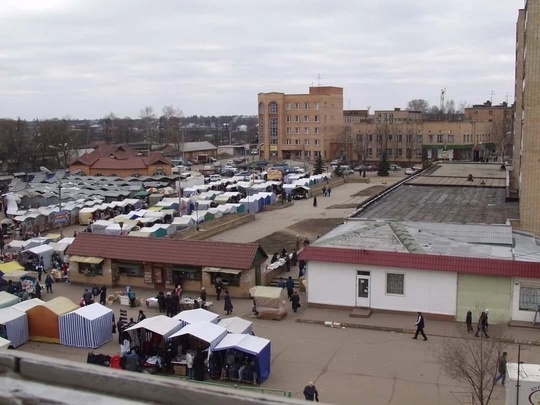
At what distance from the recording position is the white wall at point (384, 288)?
60.1 ft

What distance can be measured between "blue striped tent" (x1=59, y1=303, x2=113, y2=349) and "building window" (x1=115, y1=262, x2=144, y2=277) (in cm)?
606

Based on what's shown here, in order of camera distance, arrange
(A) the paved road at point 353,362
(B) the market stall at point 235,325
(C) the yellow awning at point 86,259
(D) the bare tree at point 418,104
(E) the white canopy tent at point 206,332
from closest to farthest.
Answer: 1. (A) the paved road at point 353,362
2. (E) the white canopy tent at point 206,332
3. (B) the market stall at point 235,325
4. (C) the yellow awning at point 86,259
5. (D) the bare tree at point 418,104

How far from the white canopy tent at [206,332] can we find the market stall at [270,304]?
12.4 feet

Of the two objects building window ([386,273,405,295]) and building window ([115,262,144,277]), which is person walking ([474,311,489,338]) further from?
building window ([115,262,144,277])

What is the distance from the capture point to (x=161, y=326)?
50.8ft

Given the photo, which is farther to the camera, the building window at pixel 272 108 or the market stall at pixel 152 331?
the building window at pixel 272 108

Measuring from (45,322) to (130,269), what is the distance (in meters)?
6.31

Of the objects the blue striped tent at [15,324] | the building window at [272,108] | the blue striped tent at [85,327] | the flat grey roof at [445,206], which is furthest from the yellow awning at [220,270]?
the building window at [272,108]

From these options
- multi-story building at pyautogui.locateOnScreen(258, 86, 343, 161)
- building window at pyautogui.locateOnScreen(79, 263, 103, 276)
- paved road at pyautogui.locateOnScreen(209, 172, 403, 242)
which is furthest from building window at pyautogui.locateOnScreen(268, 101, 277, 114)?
building window at pyautogui.locateOnScreen(79, 263, 103, 276)

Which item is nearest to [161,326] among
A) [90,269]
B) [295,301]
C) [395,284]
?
[295,301]

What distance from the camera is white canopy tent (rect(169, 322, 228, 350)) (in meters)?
14.4

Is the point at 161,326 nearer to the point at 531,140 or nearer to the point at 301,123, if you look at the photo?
the point at 531,140

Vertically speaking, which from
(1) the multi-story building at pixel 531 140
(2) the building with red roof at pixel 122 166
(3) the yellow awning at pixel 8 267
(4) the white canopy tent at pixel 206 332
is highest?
(1) the multi-story building at pixel 531 140

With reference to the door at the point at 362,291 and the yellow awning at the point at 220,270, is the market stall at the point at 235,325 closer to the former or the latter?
the door at the point at 362,291
